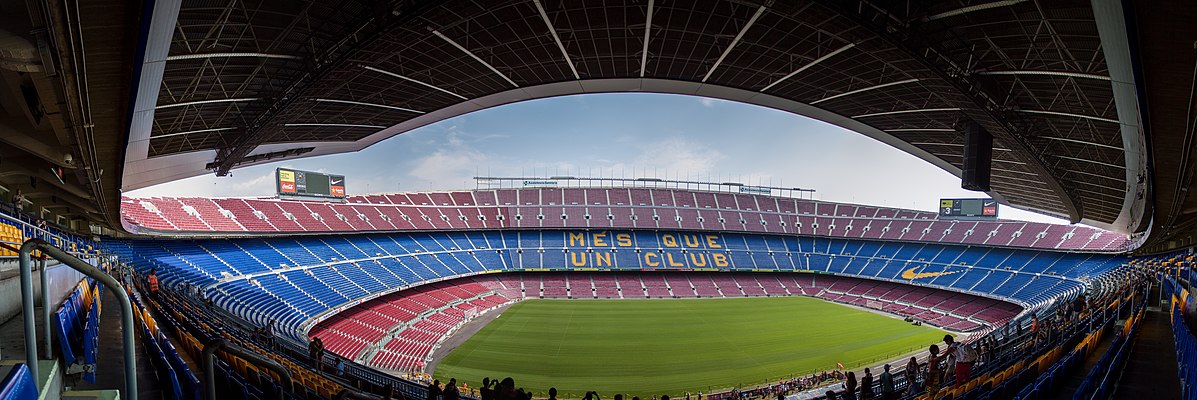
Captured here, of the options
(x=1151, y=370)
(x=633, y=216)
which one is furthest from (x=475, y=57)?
(x=633, y=216)

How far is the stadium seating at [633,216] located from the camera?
126 ft

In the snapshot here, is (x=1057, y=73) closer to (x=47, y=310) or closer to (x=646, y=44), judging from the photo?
(x=646, y=44)

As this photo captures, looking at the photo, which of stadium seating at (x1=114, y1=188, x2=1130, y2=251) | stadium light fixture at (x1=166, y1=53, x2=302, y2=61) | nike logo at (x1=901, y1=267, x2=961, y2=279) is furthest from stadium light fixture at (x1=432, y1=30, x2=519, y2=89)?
nike logo at (x1=901, y1=267, x2=961, y2=279)

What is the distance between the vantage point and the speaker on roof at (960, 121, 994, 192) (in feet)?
46.4

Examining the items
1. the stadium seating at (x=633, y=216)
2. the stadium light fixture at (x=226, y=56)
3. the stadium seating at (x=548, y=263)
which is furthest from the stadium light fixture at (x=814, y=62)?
the stadium seating at (x=633, y=216)

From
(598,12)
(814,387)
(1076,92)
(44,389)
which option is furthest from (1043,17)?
(814,387)

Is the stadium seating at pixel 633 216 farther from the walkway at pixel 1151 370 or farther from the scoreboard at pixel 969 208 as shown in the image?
the walkway at pixel 1151 370

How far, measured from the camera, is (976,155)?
565 inches

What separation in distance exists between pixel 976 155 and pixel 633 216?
137 feet

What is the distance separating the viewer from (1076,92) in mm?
11617

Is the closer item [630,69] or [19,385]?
[19,385]

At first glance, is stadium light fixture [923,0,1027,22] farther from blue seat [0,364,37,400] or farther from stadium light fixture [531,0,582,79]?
blue seat [0,364,37,400]

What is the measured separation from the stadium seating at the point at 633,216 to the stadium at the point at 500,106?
2.55 feet

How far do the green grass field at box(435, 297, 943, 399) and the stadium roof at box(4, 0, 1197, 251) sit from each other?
42.0 ft
